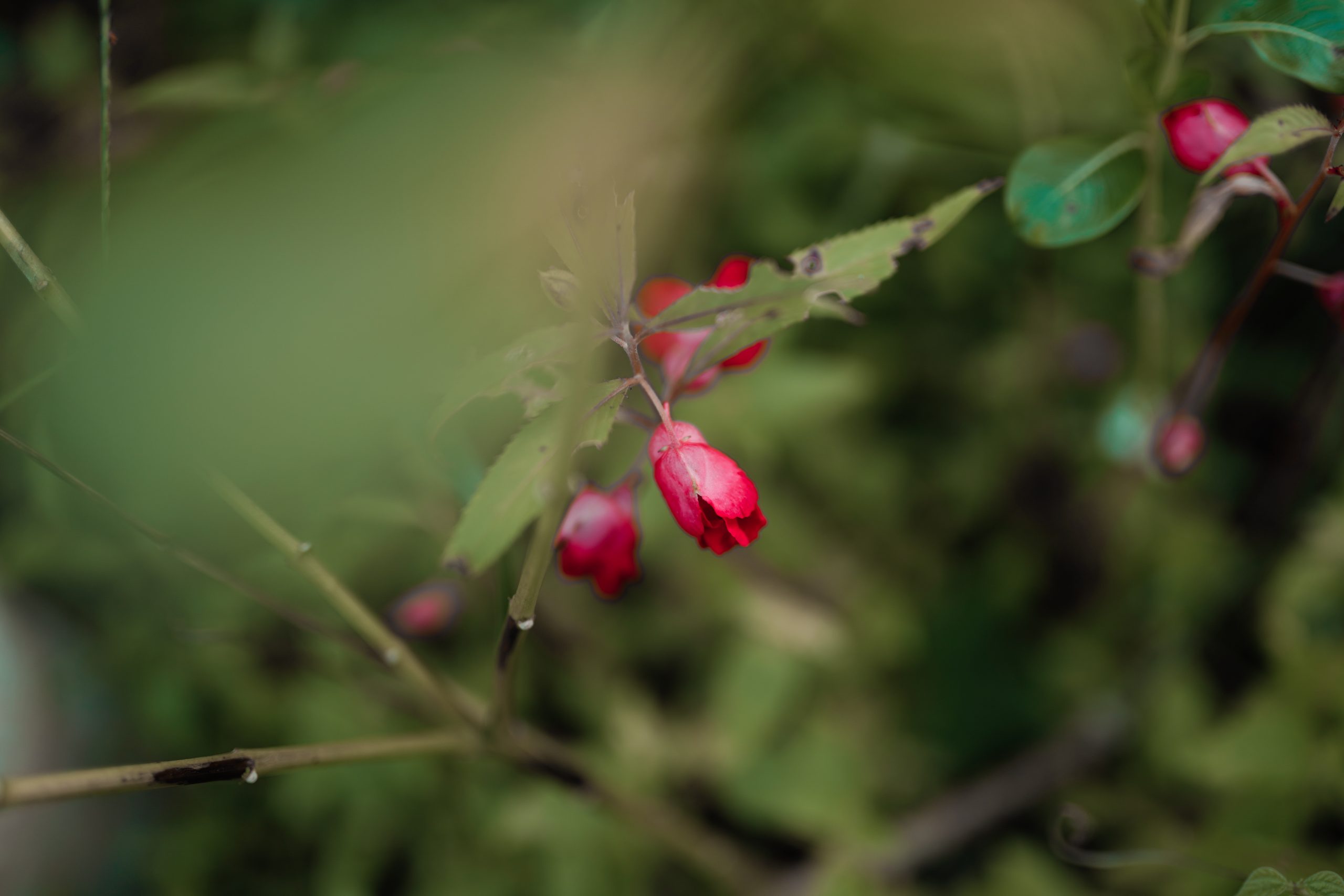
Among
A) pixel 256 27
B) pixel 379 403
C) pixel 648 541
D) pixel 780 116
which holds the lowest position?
pixel 648 541

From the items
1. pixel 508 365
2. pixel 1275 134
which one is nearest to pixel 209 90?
pixel 508 365

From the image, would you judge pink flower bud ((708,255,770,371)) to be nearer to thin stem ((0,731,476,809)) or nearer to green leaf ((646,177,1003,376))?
green leaf ((646,177,1003,376))

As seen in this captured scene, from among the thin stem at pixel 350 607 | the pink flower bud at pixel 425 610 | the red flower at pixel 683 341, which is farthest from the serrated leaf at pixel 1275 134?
the pink flower bud at pixel 425 610

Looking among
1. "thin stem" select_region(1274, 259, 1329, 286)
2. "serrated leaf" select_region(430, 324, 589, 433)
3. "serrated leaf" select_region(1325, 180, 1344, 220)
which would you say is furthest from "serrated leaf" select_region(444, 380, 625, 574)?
"thin stem" select_region(1274, 259, 1329, 286)

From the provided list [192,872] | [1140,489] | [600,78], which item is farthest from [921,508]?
[192,872]

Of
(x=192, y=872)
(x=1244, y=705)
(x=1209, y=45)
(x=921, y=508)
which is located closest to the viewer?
(x=1209, y=45)

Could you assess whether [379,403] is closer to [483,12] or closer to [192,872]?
[483,12]

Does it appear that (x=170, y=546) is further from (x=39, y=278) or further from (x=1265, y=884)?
(x=1265, y=884)
